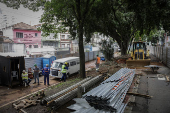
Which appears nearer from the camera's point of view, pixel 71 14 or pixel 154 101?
pixel 154 101

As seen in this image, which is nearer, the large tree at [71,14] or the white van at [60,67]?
the large tree at [71,14]

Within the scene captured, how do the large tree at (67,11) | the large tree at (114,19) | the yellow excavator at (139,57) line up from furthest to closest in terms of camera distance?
the yellow excavator at (139,57) < the large tree at (114,19) < the large tree at (67,11)

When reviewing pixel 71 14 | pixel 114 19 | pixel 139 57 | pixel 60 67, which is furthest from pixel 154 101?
pixel 114 19

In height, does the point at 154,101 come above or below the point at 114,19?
below

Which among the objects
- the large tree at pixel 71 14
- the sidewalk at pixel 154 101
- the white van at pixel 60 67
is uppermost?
the large tree at pixel 71 14

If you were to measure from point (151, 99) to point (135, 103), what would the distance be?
982mm

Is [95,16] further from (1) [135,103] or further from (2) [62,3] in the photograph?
(1) [135,103]

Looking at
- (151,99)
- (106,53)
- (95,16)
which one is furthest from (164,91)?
(106,53)

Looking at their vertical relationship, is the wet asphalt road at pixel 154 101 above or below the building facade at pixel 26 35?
below

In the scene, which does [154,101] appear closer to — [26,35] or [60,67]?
[60,67]

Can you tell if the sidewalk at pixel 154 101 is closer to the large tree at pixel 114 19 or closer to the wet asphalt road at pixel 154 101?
the wet asphalt road at pixel 154 101

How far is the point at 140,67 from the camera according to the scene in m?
14.0

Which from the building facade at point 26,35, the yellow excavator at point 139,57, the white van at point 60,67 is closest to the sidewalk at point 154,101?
the yellow excavator at point 139,57

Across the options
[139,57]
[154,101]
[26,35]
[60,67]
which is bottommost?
[154,101]
